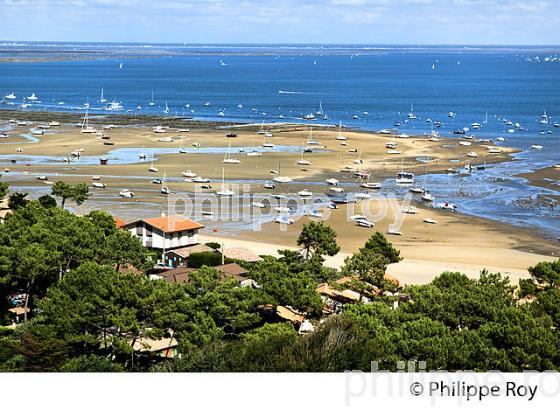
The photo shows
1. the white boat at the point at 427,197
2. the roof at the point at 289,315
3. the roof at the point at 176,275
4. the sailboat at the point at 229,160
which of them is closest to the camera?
the roof at the point at 289,315

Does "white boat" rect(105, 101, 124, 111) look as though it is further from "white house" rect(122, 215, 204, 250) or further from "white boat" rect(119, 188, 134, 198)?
"white house" rect(122, 215, 204, 250)

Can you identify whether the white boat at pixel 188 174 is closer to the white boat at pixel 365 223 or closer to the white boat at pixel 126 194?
the white boat at pixel 126 194

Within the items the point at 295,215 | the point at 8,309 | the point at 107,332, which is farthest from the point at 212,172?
the point at 107,332

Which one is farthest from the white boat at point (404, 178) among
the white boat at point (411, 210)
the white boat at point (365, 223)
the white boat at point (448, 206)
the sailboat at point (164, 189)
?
the sailboat at point (164, 189)

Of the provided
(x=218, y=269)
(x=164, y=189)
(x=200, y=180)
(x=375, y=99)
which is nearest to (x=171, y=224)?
(x=218, y=269)

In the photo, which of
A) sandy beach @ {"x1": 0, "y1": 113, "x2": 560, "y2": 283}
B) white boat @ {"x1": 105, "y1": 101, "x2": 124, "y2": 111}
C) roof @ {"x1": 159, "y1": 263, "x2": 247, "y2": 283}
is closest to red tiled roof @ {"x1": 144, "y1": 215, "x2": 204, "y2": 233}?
sandy beach @ {"x1": 0, "y1": 113, "x2": 560, "y2": 283}
